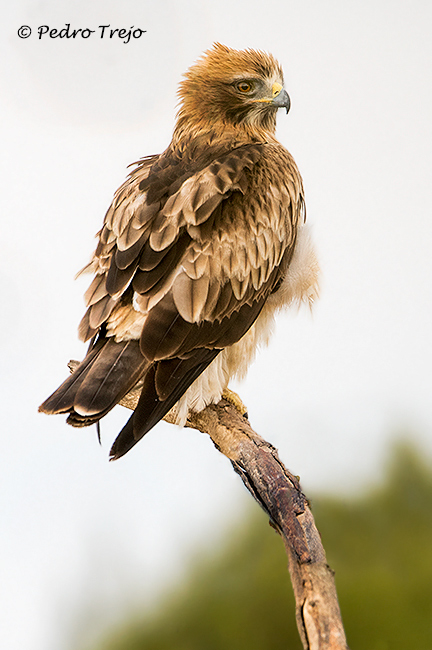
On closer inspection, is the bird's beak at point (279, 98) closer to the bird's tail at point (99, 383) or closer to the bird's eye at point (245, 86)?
the bird's eye at point (245, 86)

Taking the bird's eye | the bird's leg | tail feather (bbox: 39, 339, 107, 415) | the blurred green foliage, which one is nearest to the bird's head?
the bird's eye

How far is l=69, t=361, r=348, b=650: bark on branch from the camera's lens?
1957mm

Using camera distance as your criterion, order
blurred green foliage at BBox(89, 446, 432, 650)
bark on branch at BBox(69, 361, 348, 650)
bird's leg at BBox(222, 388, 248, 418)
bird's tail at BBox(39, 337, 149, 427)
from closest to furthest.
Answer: bark on branch at BBox(69, 361, 348, 650) → bird's tail at BBox(39, 337, 149, 427) → bird's leg at BBox(222, 388, 248, 418) → blurred green foliage at BBox(89, 446, 432, 650)

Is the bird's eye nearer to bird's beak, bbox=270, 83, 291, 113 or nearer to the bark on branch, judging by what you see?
bird's beak, bbox=270, 83, 291, 113

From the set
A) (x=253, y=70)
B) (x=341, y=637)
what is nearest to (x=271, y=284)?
(x=253, y=70)

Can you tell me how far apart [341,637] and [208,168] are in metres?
2.03

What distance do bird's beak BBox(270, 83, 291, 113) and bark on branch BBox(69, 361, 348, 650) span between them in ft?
4.99

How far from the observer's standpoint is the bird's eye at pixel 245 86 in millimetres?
3283

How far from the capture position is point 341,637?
1.88m

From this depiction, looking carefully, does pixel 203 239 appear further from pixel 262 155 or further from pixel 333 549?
pixel 333 549

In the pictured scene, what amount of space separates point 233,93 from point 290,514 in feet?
6.76

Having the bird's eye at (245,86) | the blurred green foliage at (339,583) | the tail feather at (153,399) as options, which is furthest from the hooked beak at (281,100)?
the blurred green foliage at (339,583)

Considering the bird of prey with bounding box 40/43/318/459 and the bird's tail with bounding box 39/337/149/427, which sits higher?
the bird of prey with bounding box 40/43/318/459

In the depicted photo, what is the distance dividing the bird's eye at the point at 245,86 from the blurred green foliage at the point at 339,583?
7.84 ft
